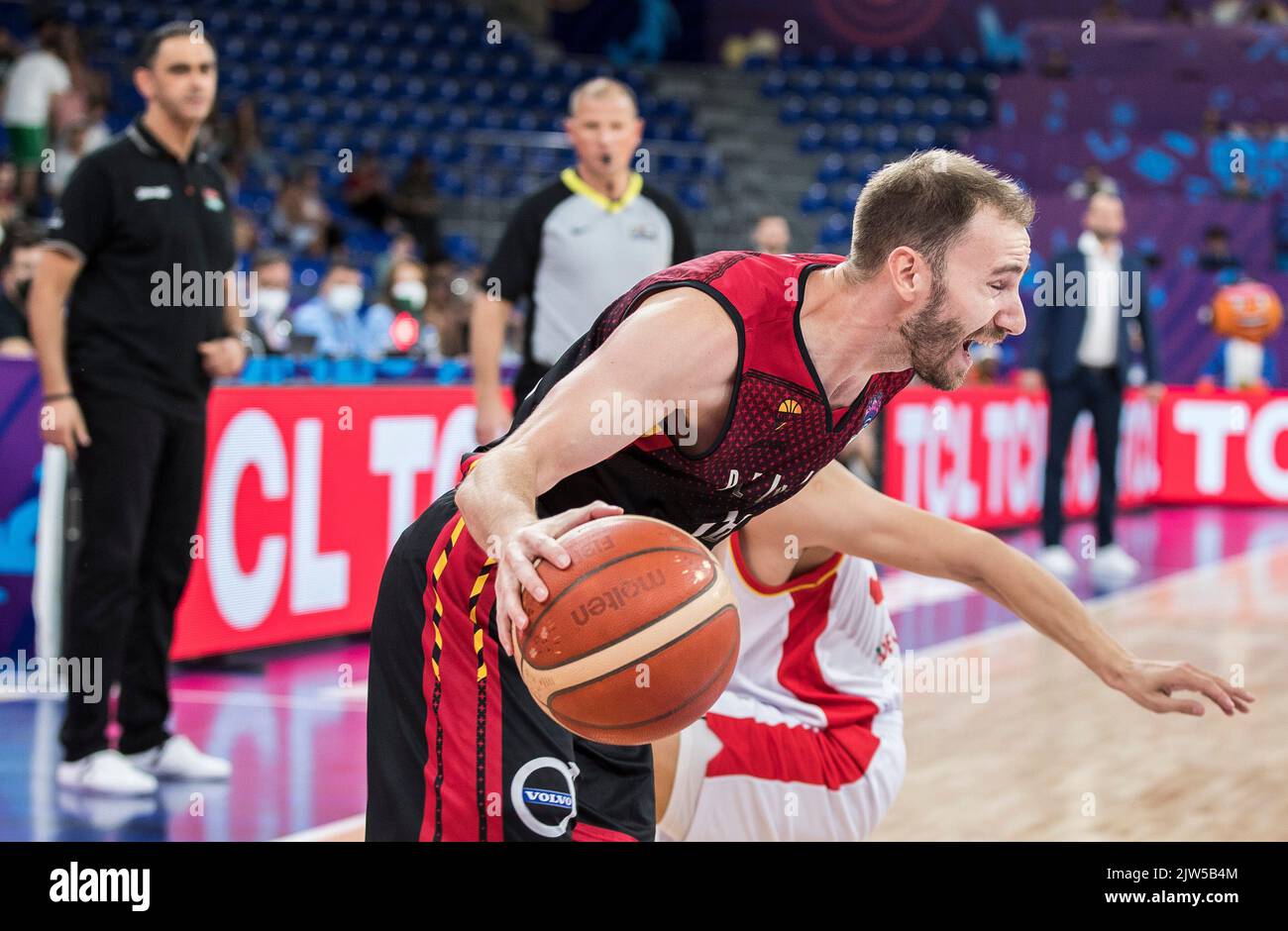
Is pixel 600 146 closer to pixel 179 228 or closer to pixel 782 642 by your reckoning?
pixel 179 228

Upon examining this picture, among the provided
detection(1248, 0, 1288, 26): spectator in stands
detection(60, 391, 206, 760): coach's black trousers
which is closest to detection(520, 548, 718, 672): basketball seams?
detection(60, 391, 206, 760): coach's black trousers

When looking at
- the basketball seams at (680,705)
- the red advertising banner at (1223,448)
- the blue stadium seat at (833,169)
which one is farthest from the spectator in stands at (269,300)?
the blue stadium seat at (833,169)

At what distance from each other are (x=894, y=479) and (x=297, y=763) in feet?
19.9

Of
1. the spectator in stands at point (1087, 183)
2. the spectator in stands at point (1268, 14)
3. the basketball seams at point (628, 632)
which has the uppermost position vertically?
the spectator in stands at point (1268, 14)

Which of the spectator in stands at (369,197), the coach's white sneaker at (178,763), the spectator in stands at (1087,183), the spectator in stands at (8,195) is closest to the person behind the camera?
the coach's white sneaker at (178,763)

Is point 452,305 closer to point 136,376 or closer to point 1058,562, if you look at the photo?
point 1058,562

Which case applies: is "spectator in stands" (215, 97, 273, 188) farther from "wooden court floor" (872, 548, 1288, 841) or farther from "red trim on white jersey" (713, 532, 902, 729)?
"red trim on white jersey" (713, 532, 902, 729)

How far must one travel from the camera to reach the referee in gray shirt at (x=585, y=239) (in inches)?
202

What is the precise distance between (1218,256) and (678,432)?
16.8m

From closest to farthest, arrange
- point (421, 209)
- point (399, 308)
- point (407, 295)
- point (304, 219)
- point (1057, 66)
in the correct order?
point (407, 295) → point (399, 308) → point (304, 219) → point (421, 209) → point (1057, 66)

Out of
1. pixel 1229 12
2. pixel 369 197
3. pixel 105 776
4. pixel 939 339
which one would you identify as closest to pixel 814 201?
pixel 369 197

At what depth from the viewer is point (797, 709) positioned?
3.40 metres

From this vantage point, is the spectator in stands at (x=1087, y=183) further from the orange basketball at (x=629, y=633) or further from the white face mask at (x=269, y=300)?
the orange basketball at (x=629, y=633)

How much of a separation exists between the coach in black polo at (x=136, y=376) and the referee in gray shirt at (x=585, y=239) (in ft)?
3.02
